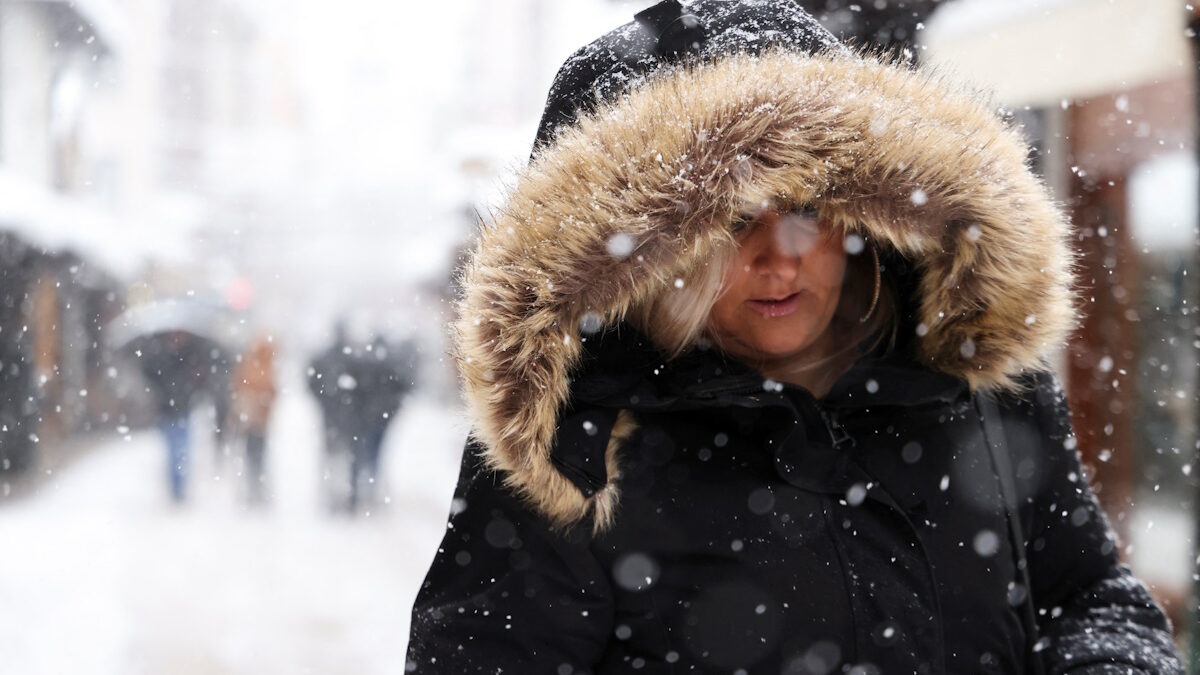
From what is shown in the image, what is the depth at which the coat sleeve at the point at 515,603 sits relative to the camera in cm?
135

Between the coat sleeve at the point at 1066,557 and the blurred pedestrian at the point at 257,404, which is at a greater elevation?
the blurred pedestrian at the point at 257,404

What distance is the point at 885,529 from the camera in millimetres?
1473

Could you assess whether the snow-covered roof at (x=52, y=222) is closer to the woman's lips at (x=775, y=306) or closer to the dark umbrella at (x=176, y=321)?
the dark umbrella at (x=176, y=321)

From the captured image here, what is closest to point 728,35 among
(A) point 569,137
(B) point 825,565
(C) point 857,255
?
(A) point 569,137

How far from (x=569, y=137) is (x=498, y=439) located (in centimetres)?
45

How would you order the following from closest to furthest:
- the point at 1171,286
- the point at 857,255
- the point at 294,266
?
the point at 857,255, the point at 1171,286, the point at 294,266

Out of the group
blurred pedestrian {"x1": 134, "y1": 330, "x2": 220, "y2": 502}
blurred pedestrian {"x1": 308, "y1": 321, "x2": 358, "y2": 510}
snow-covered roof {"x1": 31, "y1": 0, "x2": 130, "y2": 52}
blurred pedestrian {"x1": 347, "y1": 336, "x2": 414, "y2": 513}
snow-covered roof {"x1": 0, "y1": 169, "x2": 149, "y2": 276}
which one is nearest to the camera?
blurred pedestrian {"x1": 347, "y1": 336, "x2": 414, "y2": 513}

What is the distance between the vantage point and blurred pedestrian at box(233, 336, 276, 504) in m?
9.36

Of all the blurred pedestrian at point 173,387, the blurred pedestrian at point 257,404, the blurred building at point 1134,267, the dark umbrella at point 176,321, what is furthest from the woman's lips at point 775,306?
the dark umbrella at point 176,321

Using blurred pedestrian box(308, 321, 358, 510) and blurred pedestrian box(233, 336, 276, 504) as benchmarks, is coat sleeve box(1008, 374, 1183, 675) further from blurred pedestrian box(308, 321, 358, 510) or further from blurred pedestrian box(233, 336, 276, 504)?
blurred pedestrian box(233, 336, 276, 504)

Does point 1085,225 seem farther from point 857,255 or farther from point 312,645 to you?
point 312,645

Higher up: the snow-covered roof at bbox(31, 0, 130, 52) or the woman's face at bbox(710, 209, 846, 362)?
the snow-covered roof at bbox(31, 0, 130, 52)

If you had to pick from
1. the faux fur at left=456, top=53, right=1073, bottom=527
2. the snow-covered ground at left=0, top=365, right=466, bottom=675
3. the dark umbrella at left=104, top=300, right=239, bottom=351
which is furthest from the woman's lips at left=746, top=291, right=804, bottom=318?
the dark umbrella at left=104, top=300, right=239, bottom=351

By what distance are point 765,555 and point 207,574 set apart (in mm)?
6499
